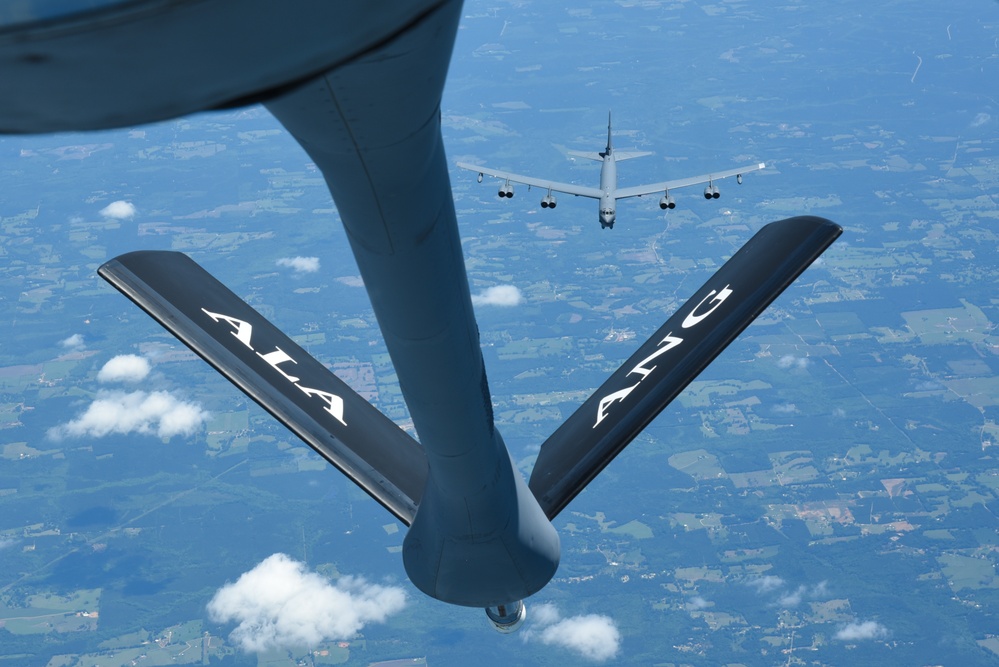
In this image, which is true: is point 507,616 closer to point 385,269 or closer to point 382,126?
point 385,269

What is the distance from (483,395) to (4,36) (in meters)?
8.84

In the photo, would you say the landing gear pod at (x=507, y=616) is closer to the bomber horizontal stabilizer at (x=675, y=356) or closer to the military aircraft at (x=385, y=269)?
the military aircraft at (x=385, y=269)

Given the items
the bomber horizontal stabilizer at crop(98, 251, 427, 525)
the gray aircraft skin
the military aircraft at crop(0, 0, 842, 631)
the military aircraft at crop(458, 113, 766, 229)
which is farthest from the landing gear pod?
the military aircraft at crop(458, 113, 766, 229)

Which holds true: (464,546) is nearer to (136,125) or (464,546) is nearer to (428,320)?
(428,320)

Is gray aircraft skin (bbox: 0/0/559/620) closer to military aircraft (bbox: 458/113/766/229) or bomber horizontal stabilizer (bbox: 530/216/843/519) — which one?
bomber horizontal stabilizer (bbox: 530/216/843/519)

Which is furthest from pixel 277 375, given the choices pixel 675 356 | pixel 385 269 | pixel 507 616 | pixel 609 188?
pixel 609 188

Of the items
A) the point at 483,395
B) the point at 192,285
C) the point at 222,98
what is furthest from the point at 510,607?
the point at 222,98

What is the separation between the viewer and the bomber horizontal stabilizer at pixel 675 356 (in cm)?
1606

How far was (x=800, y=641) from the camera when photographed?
196000mm

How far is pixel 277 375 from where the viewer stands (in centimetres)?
1650

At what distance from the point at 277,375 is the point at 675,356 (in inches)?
253

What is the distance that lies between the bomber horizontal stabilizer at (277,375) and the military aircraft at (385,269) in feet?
0.12

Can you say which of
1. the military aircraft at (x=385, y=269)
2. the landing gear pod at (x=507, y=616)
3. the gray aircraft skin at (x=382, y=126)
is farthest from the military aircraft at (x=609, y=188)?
the gray aircraft skin at (x=382, y=126)

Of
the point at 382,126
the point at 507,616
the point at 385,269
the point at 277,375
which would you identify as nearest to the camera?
the point at 382,126
